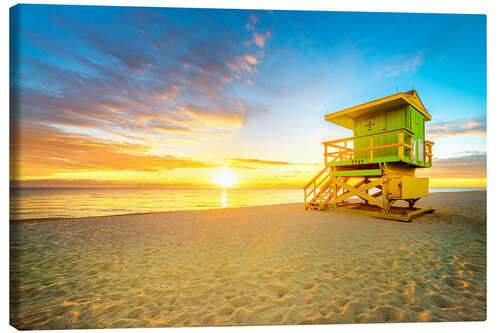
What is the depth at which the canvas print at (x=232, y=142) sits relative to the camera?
2758 mm

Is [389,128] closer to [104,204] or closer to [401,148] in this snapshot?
Answer: [401,148]

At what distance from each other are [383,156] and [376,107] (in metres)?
2.37

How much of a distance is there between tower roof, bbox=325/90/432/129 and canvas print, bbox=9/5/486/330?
0.10 m

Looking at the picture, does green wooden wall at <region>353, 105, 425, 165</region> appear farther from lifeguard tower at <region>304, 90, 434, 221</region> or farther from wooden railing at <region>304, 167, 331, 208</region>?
wooden railing at <region>304, 167, 331, 208</region>

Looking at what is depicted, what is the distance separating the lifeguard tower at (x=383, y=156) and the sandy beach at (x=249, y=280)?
8.55 ft

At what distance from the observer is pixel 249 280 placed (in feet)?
10.6

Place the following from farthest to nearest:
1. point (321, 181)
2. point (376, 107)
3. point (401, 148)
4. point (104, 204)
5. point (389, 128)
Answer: point (104, 204) → point (321, 181) → point (389, 128) → point (376, 107) → point (401, 148)

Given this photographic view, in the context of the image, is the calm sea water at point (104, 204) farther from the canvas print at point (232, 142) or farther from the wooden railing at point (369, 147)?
the wooden railing at point (369, 147)

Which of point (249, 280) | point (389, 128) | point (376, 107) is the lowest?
point (249, 280)

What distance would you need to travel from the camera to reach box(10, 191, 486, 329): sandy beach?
2520mm

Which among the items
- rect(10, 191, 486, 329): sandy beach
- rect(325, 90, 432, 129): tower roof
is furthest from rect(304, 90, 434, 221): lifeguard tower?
rect(10, 191, 486, 329): sandy beach

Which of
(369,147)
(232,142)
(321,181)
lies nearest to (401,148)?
(369,147)

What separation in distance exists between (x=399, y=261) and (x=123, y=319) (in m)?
4.90
